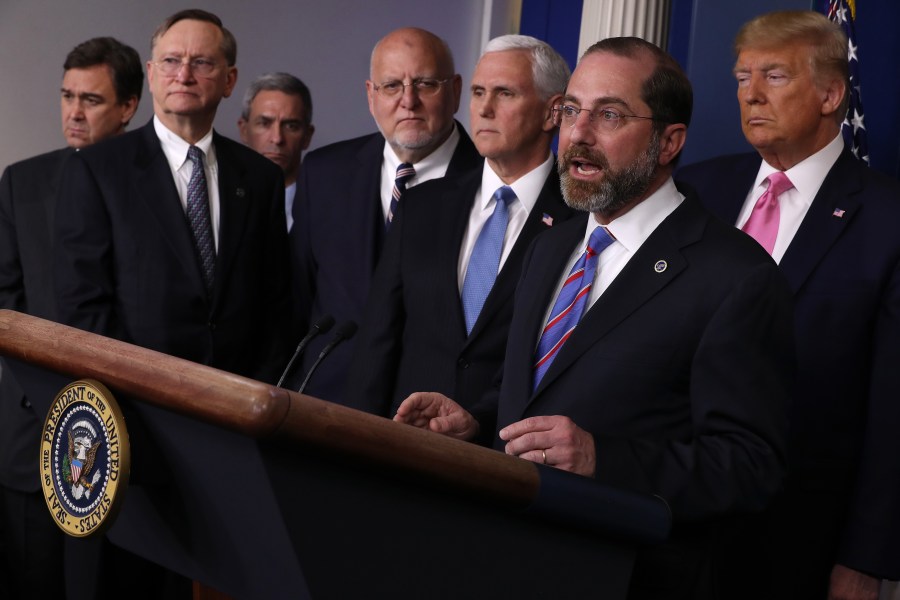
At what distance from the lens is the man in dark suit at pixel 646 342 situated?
183 centimetres

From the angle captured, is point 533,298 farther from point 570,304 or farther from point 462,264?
point 462,264

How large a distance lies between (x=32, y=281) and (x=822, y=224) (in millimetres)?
2332

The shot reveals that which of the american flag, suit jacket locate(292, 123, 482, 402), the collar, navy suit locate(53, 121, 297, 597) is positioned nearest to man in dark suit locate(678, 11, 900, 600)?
the american flag

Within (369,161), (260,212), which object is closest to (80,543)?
(260,212)

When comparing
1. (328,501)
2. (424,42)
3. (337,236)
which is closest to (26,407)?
(337,236)

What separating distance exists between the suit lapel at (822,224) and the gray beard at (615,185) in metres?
0.70

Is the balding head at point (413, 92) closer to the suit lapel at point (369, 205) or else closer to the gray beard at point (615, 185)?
the suit lapel at point (369, 205)

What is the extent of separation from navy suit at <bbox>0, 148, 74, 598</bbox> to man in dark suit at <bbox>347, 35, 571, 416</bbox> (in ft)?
3.72

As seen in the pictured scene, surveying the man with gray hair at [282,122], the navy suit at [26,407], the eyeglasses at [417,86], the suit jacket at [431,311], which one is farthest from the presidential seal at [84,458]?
the man with gray hair at [282,122]

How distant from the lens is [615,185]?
2.21 metres

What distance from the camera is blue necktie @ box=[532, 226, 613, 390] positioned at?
2.16m

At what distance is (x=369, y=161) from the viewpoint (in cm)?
368

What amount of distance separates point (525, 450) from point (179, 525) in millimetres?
487

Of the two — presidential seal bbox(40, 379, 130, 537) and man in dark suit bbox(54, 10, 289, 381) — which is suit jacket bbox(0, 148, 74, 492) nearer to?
man in dark suit bbox(54, 10, 289, 381)
